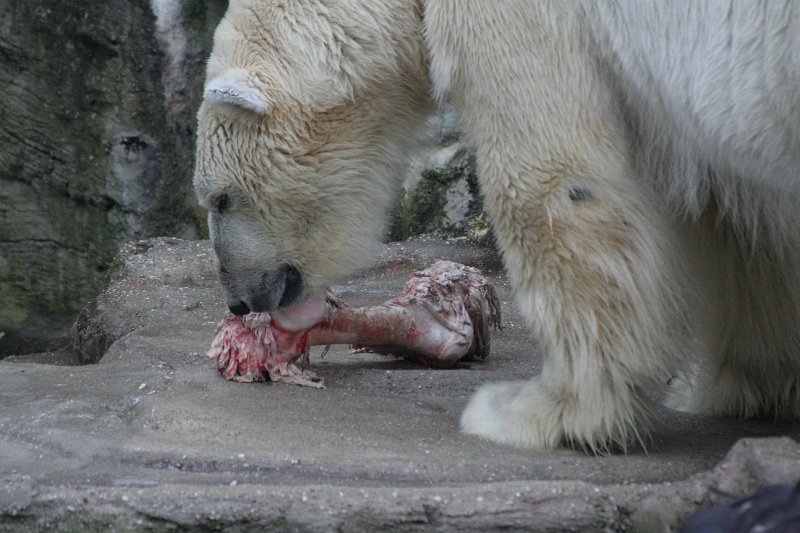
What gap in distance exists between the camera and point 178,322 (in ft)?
12.8

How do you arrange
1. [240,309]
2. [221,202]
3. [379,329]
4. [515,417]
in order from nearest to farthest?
[515,417], [221,202], [240,309], [379,329]

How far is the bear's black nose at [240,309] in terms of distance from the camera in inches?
116

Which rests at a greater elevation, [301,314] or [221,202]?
[221,202]

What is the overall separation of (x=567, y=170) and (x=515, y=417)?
599 millimetres

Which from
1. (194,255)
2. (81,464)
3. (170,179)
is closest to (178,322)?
(194,255)

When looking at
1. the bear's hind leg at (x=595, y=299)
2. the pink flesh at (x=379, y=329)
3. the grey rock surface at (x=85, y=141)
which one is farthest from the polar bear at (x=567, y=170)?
the grey rock surface at (x=85, y=141)

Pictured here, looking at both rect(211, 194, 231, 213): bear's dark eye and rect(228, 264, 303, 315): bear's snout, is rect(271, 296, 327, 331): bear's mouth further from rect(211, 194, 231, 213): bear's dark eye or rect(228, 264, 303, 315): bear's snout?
rect(211, 194, 231, 213): bear's dark eye

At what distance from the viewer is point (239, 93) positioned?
2.62m

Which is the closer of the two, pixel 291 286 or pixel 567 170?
pixel 567 170

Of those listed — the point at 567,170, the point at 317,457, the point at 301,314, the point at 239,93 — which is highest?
the point at 239,93

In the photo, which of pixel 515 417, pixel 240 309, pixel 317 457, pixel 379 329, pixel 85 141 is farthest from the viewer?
pixel 85 141

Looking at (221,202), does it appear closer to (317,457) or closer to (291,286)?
(291,286)

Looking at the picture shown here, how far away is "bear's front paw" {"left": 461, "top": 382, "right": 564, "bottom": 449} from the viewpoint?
8.32 ft

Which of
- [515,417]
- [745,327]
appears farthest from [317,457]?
[745,327]
